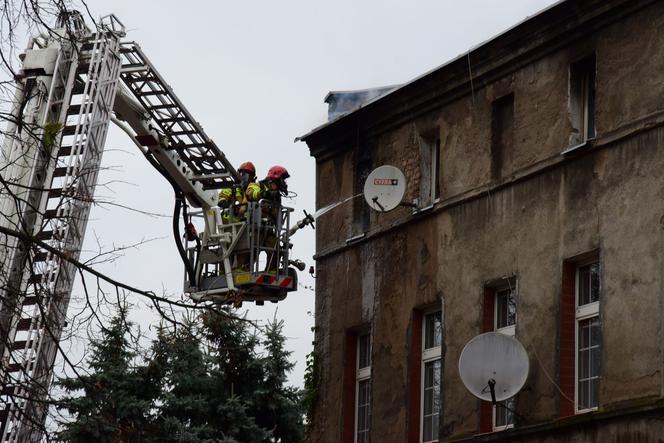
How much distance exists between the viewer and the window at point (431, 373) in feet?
67.6

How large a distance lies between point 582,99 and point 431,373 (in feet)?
14.7

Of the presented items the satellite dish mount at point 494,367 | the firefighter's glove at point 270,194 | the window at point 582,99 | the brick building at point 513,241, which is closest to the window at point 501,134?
the brick building at point 513,241

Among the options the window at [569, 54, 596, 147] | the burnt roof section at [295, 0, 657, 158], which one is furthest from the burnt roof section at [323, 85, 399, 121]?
the window at [569, 54, 596, 147]

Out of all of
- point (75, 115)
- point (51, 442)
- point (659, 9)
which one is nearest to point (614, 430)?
point (659, 9)

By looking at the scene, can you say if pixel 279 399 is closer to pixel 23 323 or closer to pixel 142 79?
pixel 142 79

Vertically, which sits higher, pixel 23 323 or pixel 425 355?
pixel 425 355

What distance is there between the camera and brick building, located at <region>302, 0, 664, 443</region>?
17.2 m

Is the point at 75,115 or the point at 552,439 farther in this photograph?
the point at 75,115

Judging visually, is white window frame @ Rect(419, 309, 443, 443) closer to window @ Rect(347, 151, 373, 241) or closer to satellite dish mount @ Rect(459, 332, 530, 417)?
window @ Rect(347, 151, 373, 241)

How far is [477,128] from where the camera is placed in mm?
20578

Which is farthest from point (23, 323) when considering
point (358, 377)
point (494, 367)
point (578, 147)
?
point (358, 377)

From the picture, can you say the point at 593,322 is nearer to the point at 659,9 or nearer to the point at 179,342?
the point at 659,9

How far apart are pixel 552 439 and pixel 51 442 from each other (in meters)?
8.09

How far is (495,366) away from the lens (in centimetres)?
1766
